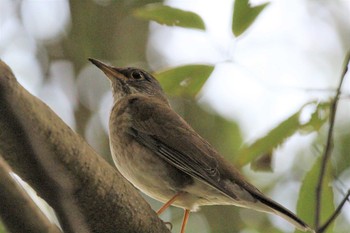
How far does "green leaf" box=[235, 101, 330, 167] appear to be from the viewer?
5.03m

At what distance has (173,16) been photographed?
17.5 ft

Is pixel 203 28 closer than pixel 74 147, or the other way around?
pixel 74 147

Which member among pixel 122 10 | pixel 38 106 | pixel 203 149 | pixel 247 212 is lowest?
pixel 247 212

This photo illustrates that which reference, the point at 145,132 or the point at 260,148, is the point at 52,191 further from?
the point at 145,132

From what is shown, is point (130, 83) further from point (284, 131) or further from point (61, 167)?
point (61, 167)

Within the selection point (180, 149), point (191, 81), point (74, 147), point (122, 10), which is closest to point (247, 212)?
point (122, 10)

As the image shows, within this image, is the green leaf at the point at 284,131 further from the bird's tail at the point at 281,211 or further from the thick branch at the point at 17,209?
the thick branch at the point at 17,209

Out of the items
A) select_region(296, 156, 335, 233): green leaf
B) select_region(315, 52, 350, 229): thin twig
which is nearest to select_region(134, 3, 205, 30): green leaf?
select_region(315, 52, 350, 229): thin twig

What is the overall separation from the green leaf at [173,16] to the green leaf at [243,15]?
0.85ft

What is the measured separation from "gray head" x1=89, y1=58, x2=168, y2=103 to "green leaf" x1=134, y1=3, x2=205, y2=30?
6.93ft

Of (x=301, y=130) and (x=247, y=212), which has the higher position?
(x=301, y=130)

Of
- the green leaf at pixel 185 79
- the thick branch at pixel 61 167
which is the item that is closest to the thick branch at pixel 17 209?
the thick branch at pixel 61 167

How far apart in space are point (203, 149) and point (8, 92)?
311 centimetres

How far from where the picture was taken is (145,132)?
619 cm
